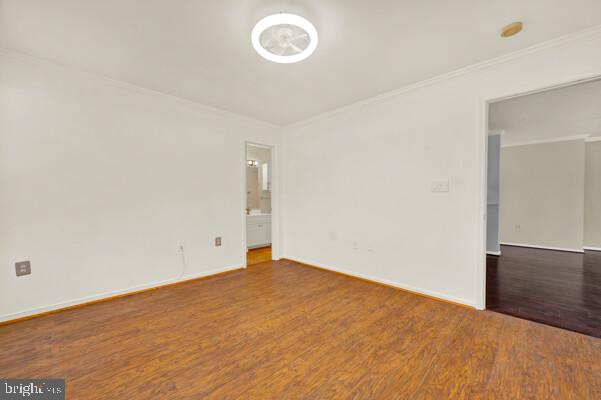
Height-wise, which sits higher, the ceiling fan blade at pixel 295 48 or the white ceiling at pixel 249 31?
the white ceiling at pixel 249 31

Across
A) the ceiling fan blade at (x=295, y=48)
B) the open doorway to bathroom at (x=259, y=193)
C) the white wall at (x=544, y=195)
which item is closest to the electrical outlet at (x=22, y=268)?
the ceiling fan blade at (x=295, y=48)

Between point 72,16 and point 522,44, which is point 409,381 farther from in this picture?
point 72,16

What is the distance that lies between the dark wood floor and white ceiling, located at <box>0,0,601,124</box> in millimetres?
2560

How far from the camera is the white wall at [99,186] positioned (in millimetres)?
2289

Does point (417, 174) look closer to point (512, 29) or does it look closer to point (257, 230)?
point (512, 29)

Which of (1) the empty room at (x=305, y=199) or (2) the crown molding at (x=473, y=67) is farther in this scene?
(2) the crown molding at (x=473, y=67)

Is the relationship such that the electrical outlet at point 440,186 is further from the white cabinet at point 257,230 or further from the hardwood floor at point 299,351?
the white cabinet at point 257,230

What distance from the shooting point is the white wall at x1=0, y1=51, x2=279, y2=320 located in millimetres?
2289

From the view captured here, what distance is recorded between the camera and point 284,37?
1.89 metres

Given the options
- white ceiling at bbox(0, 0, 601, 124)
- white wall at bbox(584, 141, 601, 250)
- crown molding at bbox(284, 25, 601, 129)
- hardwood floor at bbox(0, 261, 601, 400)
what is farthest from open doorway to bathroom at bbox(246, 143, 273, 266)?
white wall at bbox(584, 141, 601, 250)

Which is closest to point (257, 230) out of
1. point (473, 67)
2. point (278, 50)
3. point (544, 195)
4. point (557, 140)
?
point (278, 50)

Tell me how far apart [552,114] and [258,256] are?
5635 millimetres

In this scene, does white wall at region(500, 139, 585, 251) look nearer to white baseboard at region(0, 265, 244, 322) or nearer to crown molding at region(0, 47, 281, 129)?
crown molding at region(0, 47, 281, 129)

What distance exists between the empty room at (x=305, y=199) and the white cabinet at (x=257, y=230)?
1.28 meters
